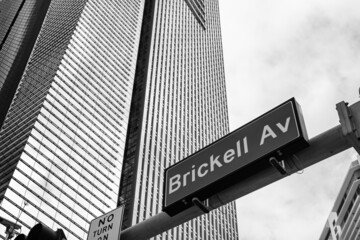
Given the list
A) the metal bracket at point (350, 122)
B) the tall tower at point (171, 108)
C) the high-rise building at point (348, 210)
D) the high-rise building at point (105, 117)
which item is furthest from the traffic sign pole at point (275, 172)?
the tall tower at point (171, 108)

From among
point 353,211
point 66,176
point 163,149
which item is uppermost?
point 163,149

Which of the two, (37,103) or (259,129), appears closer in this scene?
(259,129)

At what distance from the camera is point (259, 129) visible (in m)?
6.71

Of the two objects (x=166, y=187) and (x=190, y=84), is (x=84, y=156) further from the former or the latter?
(x=166, y=187)

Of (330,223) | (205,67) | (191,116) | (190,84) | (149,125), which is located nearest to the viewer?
(330,223)

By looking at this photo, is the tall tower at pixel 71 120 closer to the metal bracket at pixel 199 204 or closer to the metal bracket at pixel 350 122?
the metal bracket at pixel 199 204

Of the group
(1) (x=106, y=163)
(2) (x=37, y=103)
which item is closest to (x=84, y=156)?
(1) (x=106, y=163)

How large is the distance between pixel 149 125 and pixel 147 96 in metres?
10.2

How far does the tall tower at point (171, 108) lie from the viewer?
385 ft

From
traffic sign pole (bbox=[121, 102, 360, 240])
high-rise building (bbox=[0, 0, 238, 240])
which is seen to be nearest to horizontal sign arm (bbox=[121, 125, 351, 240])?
traffic sign pole (bbox=[121, 102, 360, 240])

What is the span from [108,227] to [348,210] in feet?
270

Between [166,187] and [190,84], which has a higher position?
[190,84]

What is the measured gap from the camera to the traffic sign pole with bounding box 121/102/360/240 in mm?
5930

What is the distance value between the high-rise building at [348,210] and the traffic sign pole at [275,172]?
73000mm
